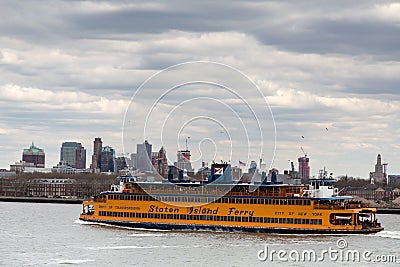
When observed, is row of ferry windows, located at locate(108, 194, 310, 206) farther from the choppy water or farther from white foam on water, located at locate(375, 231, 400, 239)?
white foam on water, located at locate(375, 231, 400, 239)

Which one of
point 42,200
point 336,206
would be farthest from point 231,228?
point 42,200

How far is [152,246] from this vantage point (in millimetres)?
70938

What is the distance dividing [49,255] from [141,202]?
25.1 metres

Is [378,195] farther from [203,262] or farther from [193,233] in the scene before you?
Result: [203,262]

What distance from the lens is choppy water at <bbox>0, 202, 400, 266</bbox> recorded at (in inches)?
2440

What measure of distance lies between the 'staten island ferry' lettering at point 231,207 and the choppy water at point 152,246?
5.57ft

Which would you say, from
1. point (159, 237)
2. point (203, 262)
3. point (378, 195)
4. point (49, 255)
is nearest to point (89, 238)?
point (159, 237)

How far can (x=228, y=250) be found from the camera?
68.7m

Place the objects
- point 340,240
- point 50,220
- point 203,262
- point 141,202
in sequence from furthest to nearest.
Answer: point 50,220
point 141,202
point 340,240
point 203,262

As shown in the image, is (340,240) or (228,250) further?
(340,240)

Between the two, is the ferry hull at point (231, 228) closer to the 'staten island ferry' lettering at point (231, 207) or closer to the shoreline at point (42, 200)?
the 'staten island ferry' lettering at point (231, 207)

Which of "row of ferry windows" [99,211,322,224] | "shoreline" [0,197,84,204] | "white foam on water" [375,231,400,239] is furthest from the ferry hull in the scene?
"shoreline" [0,197,84,204]

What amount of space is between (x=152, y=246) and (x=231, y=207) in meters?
15.8

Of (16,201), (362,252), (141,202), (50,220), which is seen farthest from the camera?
(16,201)
